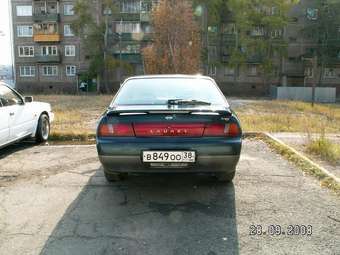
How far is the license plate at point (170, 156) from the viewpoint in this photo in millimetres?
4117

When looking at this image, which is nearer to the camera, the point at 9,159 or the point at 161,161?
the point at 161,161

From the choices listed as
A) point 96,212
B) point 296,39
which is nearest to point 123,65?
point 296,39

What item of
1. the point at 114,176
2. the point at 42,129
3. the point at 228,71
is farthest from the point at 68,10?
the point at 114,176

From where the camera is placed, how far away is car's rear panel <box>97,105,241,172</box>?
4145 mm

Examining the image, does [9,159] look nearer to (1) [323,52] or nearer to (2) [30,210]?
(2) [30,210]

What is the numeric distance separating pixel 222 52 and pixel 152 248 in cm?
4566

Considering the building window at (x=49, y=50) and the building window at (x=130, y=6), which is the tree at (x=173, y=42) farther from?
the building window at (x=49, y=50)

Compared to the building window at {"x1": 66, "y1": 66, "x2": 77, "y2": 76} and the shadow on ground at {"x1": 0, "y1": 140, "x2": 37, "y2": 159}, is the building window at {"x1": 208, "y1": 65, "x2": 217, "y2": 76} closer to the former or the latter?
Answer: the building window at {"x1": 66, "y1": 66, "x2": 77, "y2": 76}

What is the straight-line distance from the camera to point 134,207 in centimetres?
416

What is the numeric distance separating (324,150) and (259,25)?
42447mm

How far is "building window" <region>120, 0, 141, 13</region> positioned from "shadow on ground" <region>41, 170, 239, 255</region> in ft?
146

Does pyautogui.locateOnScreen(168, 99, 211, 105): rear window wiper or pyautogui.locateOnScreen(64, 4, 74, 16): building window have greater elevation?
pyautogui.locateOnScreen(64, 4, 74, 16): building window

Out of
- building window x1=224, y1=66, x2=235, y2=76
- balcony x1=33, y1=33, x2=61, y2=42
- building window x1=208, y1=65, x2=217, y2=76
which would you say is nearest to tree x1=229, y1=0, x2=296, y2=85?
building window x1=224, y1=66, x2=235, y2=76

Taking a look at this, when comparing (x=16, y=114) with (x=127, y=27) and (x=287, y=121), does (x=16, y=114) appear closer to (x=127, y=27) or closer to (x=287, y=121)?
(x=287, y=121)
